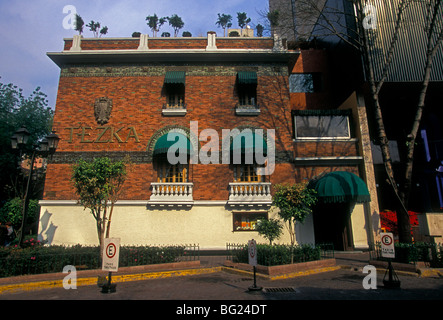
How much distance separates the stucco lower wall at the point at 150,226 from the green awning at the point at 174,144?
3188 millimetres

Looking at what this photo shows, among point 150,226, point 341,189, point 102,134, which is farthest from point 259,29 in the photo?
point 150,226

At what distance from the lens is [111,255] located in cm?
808

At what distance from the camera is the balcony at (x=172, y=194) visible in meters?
16.0

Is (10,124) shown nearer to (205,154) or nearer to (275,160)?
(205,154)

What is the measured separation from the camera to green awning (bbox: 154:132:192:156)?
16172mm

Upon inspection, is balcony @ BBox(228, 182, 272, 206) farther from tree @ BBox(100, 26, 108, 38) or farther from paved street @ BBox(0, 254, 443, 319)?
tree @ BBox(100, 26, 108, 38)

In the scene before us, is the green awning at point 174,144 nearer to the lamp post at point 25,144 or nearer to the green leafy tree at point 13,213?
the lamp post at point 25,144

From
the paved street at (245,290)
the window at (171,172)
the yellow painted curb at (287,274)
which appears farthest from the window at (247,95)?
the paved street at (245,290)

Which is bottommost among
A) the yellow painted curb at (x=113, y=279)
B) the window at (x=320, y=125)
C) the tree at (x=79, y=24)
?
the yellow painted curb at (x=113, y=279)

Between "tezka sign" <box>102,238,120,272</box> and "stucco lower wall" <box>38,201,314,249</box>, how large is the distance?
26.0 ft

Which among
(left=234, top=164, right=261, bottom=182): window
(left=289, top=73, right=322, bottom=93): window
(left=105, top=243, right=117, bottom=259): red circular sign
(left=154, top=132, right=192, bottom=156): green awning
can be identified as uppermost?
(left=289, top=73, right=322, bottom=93): window

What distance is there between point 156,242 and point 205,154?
577 cm

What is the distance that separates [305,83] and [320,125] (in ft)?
18.8

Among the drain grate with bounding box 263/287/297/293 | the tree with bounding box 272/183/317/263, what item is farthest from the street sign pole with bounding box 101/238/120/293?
the tree with bounding box 272/183/317/263
